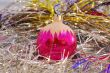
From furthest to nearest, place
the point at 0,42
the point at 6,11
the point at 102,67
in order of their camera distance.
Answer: the point at 6,11, the point at 0,42, the point at 102,67

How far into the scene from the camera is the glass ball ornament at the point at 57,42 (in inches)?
27.9

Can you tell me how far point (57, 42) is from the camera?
2.34 feet

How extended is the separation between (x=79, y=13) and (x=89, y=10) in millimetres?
54

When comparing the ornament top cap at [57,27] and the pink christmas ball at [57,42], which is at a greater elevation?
the ornament top cap at [57,27]

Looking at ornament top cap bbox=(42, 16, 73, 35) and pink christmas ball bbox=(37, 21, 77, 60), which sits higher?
ornament top cap bbox=(42, 16, 73, 35)

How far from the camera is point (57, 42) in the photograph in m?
0.71

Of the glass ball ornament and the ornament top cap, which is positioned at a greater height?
the ornament top cap

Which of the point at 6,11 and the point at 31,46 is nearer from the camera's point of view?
the point at 31,46

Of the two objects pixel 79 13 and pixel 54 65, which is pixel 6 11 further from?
pixel 54 65

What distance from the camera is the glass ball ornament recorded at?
A: 0.71 metres

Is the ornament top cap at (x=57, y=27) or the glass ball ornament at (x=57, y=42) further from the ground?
the ornament top cap at (x=57, y=27)

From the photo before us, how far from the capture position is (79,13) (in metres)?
0.83

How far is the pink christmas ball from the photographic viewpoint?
71cm

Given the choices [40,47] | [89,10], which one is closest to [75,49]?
[40,47]
